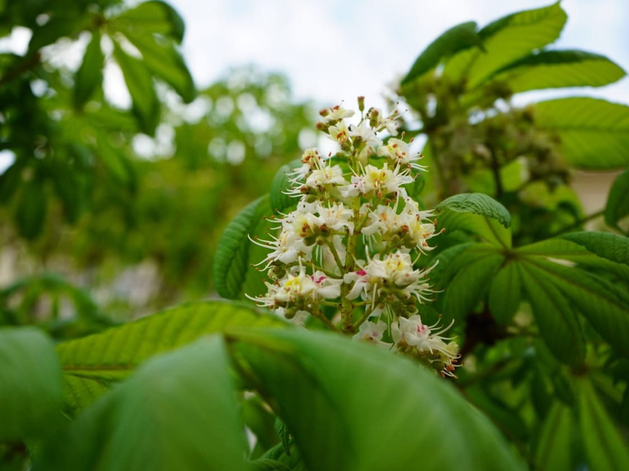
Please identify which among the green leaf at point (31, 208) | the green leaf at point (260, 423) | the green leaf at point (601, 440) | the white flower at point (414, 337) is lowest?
the green leaf at point (601, 440)

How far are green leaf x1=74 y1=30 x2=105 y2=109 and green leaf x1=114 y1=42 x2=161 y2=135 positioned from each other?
0.04m

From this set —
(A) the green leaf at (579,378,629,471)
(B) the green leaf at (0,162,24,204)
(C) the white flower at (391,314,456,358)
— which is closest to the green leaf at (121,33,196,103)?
(B) the green leaf at (0,162,24,204)

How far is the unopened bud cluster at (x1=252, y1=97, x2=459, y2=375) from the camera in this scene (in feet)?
1.79

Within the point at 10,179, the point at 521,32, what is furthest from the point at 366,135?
the point at 10,179

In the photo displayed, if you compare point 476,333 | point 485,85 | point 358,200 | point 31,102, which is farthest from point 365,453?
point 31,102

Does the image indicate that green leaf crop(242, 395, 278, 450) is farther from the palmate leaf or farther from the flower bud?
the palmate leaf

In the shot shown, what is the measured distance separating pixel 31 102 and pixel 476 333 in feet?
3.44

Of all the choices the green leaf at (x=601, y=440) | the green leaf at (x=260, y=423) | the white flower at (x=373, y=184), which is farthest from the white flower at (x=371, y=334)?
the green leaf at (x=601, y=440)

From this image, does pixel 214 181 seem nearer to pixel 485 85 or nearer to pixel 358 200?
pixel 485 85

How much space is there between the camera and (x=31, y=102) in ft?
4.22

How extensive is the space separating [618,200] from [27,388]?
30.2 inches

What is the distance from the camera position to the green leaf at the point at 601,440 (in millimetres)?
987

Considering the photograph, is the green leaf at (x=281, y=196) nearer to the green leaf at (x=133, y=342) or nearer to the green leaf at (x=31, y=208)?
the green leaf at (x=133, y=342)

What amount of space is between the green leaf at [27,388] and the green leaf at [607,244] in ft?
1.66
